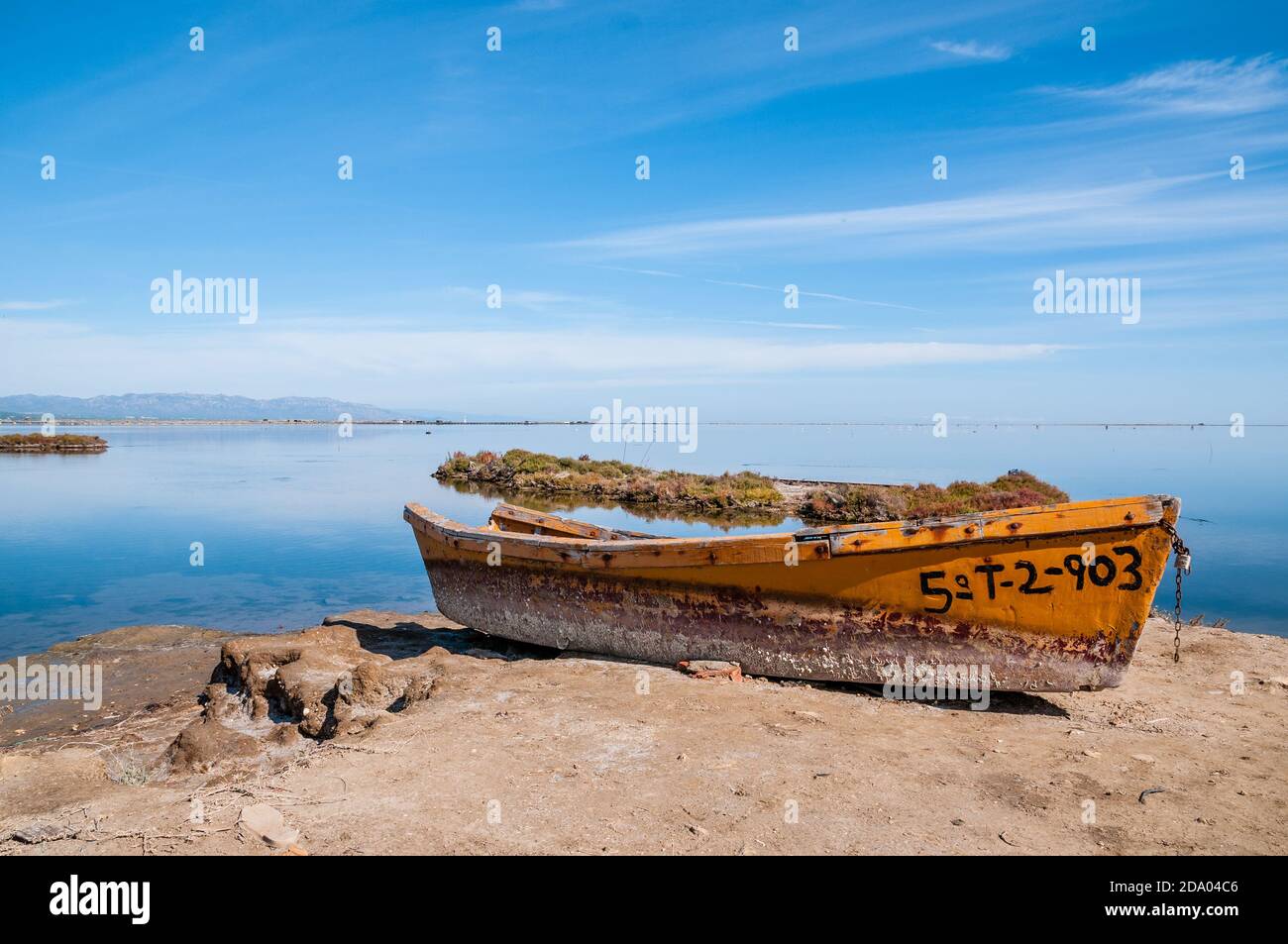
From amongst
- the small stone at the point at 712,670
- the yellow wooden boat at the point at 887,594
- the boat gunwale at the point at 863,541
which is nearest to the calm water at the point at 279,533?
the yellow wooden boat at the point at 887,594

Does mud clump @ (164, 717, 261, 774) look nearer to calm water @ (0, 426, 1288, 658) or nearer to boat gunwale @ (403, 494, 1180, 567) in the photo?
boat gunwale @ (403, 494, 1180, 567)

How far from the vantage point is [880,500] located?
23.7 metres

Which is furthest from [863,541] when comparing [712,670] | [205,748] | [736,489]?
[736,489]

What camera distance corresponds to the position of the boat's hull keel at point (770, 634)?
6.23 meters

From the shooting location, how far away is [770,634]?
708cm

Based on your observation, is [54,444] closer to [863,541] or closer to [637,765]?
[637,765]

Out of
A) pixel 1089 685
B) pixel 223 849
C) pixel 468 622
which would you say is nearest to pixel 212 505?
pixel 468 622

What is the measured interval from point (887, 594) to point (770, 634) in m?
1.15

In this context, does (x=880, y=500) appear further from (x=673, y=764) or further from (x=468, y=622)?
(x=673, y=764)

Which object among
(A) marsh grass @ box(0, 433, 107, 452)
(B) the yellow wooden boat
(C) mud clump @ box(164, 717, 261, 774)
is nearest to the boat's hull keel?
(B) the yellow wooden boat

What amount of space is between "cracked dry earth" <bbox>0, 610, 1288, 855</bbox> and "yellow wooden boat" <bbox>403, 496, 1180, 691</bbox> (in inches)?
13.9

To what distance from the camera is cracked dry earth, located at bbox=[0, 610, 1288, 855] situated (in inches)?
164

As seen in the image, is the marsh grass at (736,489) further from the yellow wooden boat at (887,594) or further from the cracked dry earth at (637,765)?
the cracked dry earth at (637,765)

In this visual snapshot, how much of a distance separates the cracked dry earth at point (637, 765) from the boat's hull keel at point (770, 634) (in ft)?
0.96
